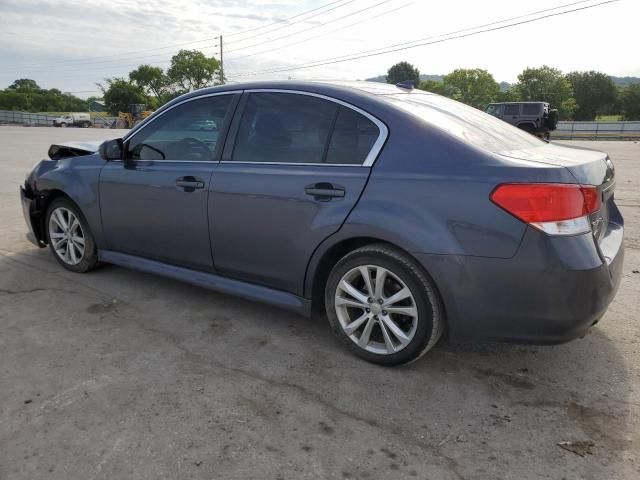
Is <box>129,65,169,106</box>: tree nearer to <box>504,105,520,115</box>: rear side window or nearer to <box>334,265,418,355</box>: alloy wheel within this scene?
<box>504,105,520,115</box>: rear side window

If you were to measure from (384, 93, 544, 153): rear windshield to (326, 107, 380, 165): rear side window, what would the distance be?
229 millimetres

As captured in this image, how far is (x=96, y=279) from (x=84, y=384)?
73.6 inches

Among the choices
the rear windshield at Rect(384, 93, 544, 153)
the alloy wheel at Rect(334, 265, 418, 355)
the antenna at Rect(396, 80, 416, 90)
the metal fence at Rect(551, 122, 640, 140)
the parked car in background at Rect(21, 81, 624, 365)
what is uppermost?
the metal fence at Rect(551, 122, 640, 140)

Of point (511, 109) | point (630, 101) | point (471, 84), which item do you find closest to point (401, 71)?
point (471, 84)

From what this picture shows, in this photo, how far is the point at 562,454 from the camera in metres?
2.31

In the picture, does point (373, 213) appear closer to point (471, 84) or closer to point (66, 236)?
point (66, 236)

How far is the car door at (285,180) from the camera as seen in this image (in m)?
3.03

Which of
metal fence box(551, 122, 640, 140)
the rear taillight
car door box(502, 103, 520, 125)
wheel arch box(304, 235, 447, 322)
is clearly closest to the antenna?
wheel arch box(304, 235, 447, 322)

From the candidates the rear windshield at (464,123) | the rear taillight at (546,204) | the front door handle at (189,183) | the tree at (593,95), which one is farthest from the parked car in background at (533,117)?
the tree at (593,95)

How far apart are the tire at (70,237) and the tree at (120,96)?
92.8 m

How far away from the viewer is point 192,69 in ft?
314

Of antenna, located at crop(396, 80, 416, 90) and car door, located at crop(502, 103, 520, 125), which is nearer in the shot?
antenna, located at crop(396, 80, 416, 90)

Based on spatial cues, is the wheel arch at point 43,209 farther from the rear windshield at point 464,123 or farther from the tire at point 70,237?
the rear windshield at point 464,123

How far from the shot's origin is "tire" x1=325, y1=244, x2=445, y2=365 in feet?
9.29
